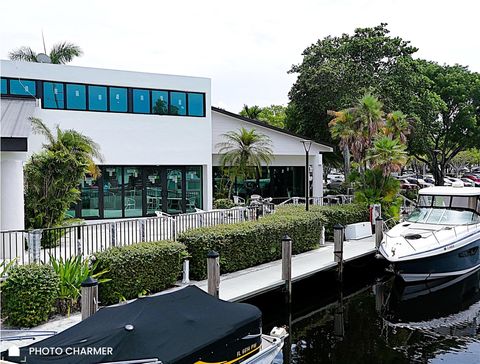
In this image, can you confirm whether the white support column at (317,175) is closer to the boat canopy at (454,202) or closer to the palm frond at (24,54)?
the boat canopy at (454,202)

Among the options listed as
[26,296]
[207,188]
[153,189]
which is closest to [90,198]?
[153,189]

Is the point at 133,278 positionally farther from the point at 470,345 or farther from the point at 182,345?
the point at 470,345

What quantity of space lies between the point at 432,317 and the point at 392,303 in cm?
136

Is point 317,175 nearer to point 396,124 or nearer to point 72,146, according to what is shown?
point 396,124

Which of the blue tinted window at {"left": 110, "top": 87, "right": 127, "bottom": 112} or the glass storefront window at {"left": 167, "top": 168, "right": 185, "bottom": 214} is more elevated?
the blue tinted window at {"left": 110, "top": 87, "right": 127, "bottom": 112}

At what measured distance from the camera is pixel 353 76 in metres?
30.7

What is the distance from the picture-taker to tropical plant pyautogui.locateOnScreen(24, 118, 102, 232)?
1366cm

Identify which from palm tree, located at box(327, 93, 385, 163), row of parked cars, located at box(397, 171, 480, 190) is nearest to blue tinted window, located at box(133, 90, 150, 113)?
palm tree, located at box(327, 93, 385, 163)

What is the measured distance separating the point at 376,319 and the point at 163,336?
7861 mm

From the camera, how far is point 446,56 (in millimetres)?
40438

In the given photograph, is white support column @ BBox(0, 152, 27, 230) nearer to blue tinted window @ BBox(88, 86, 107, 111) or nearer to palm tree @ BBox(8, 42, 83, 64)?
blue tinted window @ BBox(88, 86, 107, 111)

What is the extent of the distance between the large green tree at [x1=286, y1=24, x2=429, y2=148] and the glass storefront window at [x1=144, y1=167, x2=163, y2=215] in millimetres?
13259

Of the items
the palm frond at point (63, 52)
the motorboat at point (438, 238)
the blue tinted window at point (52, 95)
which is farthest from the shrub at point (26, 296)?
the palm frond at point (63, 52)

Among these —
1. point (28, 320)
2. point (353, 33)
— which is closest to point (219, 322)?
point (28, 320)
